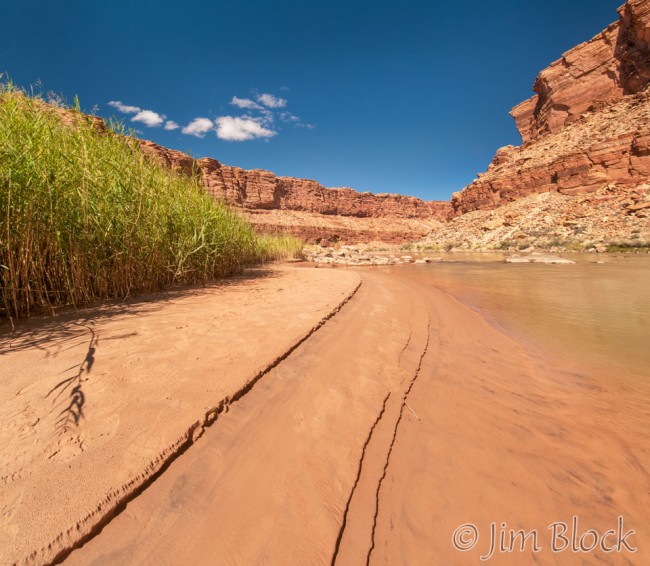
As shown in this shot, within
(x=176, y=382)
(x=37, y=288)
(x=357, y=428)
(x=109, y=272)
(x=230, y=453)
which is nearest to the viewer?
(x=230, y=453)

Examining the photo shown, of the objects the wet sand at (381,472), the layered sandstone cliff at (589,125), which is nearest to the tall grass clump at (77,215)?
Result: the wet sand at (381,472)

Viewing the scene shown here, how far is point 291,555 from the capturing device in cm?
78

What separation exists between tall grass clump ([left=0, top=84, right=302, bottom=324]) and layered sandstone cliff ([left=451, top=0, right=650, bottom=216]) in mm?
31871

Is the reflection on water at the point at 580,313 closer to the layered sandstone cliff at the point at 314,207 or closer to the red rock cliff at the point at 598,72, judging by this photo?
the layered sandstone cliff at the point at 314,207

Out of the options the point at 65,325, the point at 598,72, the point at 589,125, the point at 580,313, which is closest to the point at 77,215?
the point at 65,325

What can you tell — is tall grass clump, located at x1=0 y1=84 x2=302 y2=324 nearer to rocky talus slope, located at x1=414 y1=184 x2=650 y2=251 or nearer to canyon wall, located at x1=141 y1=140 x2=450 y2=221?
rocky talus slope, located at x1=414 y1=184 x2=650 y2=251

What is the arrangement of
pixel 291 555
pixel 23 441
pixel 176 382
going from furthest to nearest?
pixel 176 382, pixel 23 441, pixel 291 555

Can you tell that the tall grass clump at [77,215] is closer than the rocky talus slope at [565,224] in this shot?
Yes

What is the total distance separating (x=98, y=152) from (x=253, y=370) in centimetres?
368

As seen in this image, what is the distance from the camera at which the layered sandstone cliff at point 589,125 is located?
74.5 ft

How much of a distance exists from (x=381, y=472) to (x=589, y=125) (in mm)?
41687

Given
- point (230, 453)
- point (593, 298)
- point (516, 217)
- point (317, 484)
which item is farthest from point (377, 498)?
point (516, 217)

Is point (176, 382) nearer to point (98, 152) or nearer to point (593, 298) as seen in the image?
point (98, 152)

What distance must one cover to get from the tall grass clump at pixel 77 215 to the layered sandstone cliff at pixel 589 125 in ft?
105
